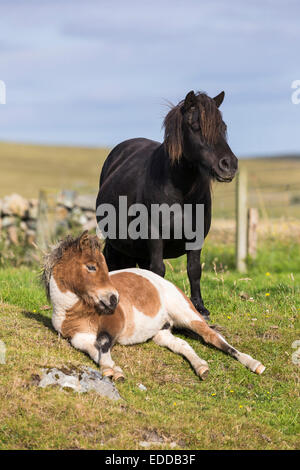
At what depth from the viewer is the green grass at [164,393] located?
4.23m

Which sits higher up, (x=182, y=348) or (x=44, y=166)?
(x=182, y=348)

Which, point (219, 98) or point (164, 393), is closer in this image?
point (164, 393)

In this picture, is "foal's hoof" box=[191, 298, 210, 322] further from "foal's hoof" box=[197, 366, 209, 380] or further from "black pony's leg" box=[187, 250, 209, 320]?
"foal's hoof" box=[197, 366, 209, 380]

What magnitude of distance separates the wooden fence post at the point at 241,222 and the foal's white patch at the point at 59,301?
6.80 meters

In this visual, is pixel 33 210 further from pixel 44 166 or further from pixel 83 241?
pixel 44 166

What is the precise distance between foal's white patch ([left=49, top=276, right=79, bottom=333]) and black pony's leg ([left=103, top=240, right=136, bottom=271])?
2496 millimetres

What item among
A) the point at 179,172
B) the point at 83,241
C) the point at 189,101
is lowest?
the point at 83,241

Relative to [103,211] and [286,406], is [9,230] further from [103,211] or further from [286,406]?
[286,406]

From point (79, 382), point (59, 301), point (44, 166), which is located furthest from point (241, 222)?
point (44, 166)

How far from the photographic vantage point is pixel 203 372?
5.50 meters

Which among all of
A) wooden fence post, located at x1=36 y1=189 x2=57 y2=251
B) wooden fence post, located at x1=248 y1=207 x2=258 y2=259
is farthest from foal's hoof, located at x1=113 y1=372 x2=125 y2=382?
wooden fence post, located at x1=36 y1=189 x2=57 y2=251

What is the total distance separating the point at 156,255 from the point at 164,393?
180 cm

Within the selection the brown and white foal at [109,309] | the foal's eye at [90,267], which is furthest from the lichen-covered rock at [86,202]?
the foal's eye at [90,267]

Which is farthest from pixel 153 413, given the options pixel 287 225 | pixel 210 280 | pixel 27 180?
pixel 27 180
